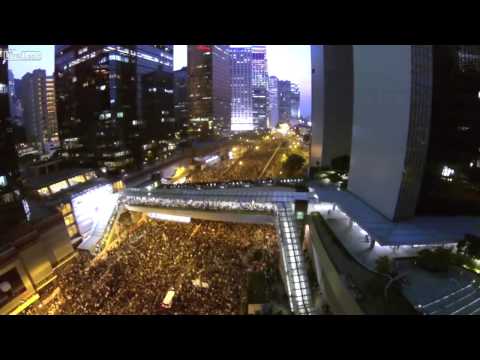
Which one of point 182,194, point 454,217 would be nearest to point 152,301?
point 182,194

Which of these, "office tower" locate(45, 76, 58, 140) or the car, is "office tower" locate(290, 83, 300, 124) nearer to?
"office tower" locate(45, 76, 58, 140)

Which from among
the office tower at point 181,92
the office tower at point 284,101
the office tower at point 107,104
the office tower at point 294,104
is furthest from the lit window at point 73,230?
the office tower at point 294,104

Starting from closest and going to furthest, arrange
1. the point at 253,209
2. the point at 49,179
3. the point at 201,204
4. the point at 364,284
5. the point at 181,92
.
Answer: the point at 364,284 → the point at 253,209 → the point at 201,204 → the point at 49,179 → the point at 181,92

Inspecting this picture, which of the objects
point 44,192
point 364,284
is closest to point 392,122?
point 364,284

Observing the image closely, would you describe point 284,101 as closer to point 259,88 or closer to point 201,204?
point 259,88

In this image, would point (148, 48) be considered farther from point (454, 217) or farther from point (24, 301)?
point (454, 217)

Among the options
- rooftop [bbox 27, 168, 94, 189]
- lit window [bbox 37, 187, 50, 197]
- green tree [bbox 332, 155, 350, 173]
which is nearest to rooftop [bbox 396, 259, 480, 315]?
green tree [bbox 332, 155, 350, 173]

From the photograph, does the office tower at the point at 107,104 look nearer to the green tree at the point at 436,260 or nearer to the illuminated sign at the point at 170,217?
the illuminated sign at the point at 170,217
